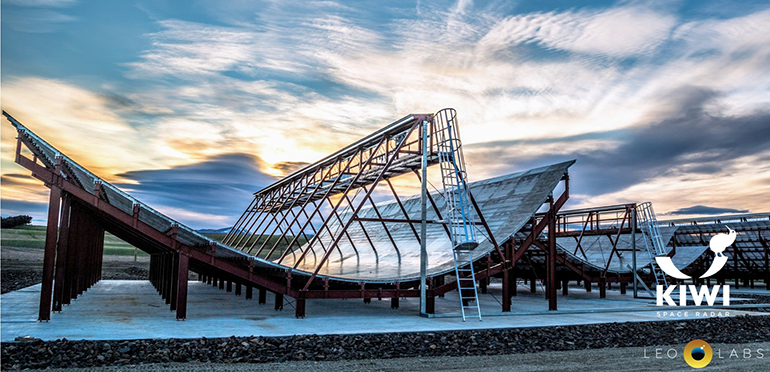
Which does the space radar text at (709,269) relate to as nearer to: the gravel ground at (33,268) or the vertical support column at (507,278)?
the vertical support column at (507,278)

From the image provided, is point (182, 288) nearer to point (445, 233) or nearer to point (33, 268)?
point (445, 233)

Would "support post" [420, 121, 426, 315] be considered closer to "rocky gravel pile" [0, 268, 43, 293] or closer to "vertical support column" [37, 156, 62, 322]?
"vertical support column" [37, 156, 62, 322]

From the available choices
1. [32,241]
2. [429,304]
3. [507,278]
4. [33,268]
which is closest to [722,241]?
[507,278]

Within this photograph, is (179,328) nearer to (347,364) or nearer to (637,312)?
(347,364)

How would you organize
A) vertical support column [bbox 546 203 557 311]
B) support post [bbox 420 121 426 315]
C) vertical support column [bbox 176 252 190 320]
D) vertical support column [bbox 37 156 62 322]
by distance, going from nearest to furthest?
vertical support column [bbox 37 156 62 322] < vertical support column [bbox 176 252 190 320] < support post [bbox 420 121 426 315] < vertical support column [bbox 546 203 557 311]

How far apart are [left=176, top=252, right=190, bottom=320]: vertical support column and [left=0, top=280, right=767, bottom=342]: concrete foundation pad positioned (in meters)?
0.34

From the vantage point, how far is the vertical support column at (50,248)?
15163mm

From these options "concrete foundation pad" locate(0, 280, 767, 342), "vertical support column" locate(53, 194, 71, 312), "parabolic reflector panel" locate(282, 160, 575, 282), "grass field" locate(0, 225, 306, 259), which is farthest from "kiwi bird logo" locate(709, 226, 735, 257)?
"grass field" locate(0, 225, 306, 259)

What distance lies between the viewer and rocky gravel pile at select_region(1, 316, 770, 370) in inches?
428

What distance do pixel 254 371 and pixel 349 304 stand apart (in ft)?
45.3

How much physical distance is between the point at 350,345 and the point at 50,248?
9.39m

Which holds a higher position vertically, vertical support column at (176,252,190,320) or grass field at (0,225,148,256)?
grass field at (0,225,148,256)

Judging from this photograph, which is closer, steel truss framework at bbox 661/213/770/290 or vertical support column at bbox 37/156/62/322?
vertical support column at bbox 37/156/62/322

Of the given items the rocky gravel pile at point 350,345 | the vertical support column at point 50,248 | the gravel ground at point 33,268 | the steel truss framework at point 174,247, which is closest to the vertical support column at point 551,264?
the steel truss framework at point 174,247
